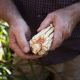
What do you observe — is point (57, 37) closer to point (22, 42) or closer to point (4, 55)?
point (22, 42)

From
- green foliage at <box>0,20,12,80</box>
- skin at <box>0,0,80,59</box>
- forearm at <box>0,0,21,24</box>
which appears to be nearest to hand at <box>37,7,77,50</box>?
skin at <box>0,0,80,59</box>

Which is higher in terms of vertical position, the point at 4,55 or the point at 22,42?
the point at 22,42

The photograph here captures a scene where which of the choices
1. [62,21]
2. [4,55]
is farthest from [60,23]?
[4,55]

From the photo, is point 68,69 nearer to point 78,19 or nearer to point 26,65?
point 26,65

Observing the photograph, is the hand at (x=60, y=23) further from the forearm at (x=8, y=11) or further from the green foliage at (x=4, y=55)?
the green foliage at (x=4, y=55)

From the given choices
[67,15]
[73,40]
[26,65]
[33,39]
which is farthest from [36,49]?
[26,65]

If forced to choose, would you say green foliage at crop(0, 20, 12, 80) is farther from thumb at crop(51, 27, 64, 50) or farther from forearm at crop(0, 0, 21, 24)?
thumb at crop(51, 27, 64, 50)

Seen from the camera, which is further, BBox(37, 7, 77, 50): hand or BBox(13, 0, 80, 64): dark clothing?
BBox(13, 0, 80, 64): dark clothing
